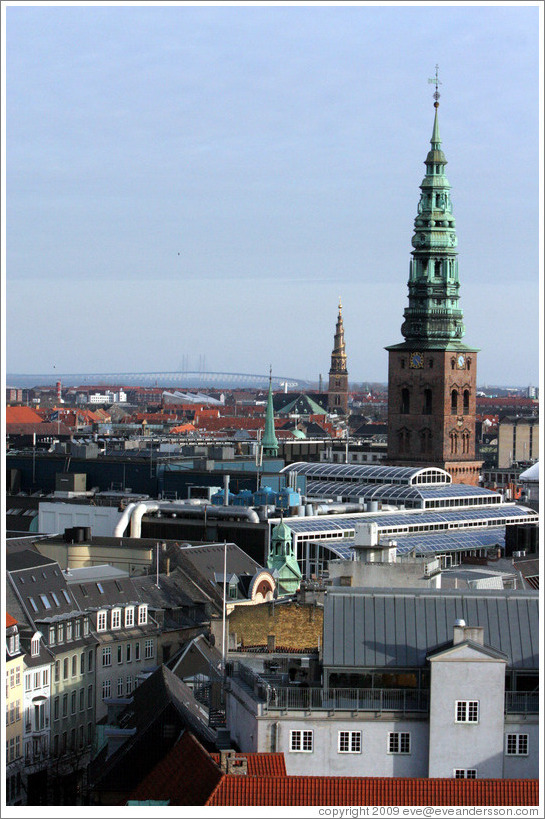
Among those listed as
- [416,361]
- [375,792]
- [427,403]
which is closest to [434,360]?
[416,361]

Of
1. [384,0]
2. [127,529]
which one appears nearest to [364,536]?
[384,0]

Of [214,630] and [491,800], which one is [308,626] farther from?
[491,800]

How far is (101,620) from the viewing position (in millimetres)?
61750

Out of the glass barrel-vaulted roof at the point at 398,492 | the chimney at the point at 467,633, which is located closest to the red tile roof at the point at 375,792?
the chimney at the point at 467,633

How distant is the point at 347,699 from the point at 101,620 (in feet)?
92.3

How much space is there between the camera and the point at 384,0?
22984 mm

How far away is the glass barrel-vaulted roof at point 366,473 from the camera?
120 meters

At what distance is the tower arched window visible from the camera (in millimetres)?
151750

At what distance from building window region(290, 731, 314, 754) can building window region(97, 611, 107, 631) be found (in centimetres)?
2761

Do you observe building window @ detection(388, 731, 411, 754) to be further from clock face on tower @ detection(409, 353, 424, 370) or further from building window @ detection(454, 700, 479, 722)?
clock face on tower @ detection(409, 353, 424, 370)

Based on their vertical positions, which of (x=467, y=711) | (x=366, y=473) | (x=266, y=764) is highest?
(x=366, y=473)

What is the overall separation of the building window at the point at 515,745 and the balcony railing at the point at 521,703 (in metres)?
0.42

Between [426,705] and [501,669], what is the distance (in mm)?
1495

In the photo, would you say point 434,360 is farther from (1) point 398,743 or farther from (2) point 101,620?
(1) point 398,743
